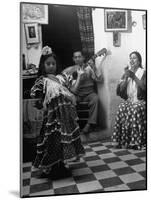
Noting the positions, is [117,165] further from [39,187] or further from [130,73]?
[130,73]

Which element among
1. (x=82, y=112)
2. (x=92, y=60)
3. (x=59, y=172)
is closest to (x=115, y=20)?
(x=92, y=60)

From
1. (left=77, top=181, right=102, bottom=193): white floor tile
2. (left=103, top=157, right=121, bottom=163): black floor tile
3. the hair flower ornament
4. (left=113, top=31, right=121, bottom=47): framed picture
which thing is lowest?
(left=77, top=181, right=102, bottom=193): white floor tile

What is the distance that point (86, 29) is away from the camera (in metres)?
1.84

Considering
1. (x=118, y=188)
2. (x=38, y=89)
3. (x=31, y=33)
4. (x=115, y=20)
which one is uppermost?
(x=115, y=20)

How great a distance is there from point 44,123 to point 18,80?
35cm

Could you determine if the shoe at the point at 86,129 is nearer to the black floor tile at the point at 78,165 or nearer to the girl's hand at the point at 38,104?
the black floor tile at the point at 78,165

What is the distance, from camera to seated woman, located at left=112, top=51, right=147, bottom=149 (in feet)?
6.37

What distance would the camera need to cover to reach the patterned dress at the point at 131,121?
1949 millimetres

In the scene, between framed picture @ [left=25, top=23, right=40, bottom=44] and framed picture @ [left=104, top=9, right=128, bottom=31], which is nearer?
framed picture @ [left=25, top=23, right=40, bottom=44]

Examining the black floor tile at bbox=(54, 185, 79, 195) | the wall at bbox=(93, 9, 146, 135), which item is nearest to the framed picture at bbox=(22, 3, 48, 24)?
the wall at bbox=(93, 9, 146, 135)

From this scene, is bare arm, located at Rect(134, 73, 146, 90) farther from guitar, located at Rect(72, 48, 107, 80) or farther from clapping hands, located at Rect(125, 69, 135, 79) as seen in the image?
guitar, located at Rect(72, 48, 107, 80)

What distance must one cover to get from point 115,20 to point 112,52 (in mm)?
236

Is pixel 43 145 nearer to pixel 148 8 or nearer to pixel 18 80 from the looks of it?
pixel 18 80

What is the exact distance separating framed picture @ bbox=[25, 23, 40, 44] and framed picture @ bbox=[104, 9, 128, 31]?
51 centimetres
